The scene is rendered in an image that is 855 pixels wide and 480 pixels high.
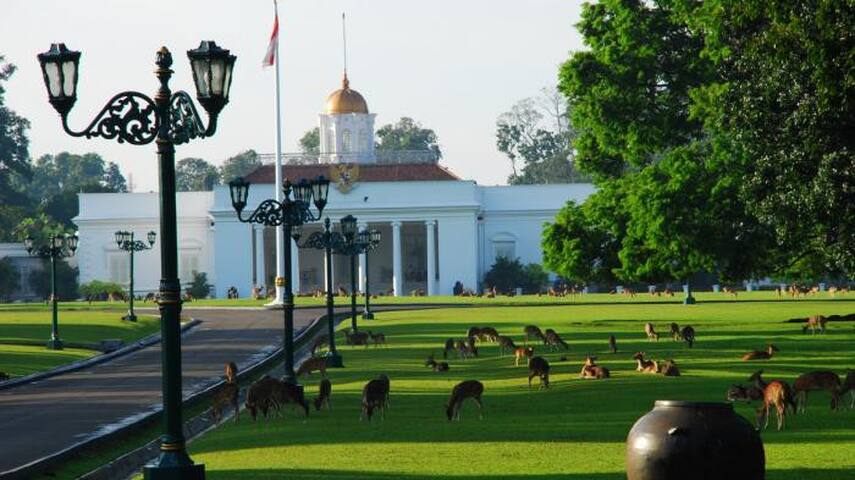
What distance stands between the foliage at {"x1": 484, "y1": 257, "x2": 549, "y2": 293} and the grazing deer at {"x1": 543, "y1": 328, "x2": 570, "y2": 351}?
2981 inches

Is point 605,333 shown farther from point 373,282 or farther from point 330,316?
point 373,282

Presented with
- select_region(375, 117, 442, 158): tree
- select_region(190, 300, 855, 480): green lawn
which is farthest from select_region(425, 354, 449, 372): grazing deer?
select_region(375, 117, 442, 158): tree

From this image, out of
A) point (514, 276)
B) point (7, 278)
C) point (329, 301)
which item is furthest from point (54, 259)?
point (514, 276)

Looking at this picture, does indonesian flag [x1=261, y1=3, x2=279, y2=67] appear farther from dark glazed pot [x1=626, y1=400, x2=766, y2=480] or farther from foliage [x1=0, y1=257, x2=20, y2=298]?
dark glazed pot [x1=626, y1=400, x2=766, y2=480]

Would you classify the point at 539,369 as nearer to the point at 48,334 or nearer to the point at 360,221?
the point at 48,334

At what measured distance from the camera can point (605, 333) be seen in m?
53.0

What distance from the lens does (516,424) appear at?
24.8m

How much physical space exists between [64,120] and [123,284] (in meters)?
115

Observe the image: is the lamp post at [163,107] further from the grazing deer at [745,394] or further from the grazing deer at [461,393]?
the grazing deer at [745,394]

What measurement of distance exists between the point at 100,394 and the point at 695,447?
→ 21327 mm

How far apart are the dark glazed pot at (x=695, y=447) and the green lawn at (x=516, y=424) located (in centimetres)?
357

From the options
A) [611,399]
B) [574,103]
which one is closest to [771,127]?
[611,399]

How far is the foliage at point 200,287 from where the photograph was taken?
12381 centimetres

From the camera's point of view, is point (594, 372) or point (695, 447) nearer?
point (695, 447)
